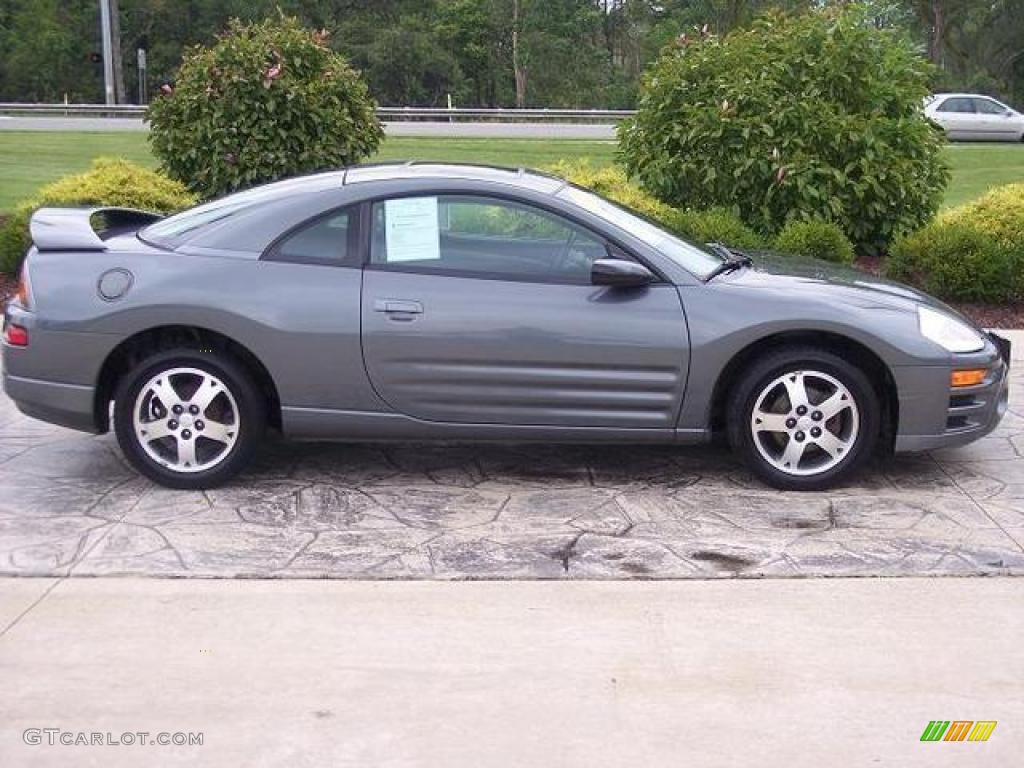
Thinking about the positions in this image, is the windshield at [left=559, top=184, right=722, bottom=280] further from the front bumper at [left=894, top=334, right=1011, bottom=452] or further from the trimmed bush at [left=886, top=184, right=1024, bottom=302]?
the trimmed bush at [left=886, top=184, right=1024, bottom=302]

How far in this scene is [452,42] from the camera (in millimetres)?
58031

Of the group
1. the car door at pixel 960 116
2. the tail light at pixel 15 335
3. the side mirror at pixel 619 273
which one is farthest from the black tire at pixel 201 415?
the car door at pixel 960 116

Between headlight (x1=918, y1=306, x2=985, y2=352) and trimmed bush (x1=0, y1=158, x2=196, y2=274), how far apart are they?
21.5ft

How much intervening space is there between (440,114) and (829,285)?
32.4 m

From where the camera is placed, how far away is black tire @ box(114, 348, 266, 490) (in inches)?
223

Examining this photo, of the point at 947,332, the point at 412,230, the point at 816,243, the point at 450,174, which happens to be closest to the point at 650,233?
the point at 450,174

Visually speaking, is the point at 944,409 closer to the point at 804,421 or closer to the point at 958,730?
the point at 804,421

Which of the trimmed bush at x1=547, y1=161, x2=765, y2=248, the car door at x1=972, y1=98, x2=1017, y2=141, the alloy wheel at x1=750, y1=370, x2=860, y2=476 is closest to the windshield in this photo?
the alloy wheel at x1=750, y1=370, x2=860, y2=476

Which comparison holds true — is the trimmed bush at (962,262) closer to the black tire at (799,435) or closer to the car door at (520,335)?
the black tire at (799,435)

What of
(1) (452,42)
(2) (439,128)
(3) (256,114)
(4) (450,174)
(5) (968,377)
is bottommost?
(5) (968,377)

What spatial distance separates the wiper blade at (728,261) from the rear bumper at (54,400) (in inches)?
113

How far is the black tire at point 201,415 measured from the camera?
5.67 metres

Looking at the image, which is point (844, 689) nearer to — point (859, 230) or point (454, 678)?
point (454, 678)

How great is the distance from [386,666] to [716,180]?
24.6 feet
